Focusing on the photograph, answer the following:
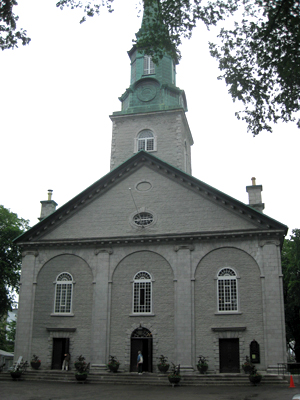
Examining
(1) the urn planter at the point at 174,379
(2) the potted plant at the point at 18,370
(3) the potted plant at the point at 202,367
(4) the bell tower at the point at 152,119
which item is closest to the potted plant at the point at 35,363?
(2) the potted plant at the point at 18,370

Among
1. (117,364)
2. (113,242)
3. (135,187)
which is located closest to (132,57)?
(135,187)

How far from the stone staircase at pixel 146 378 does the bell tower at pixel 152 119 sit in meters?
14.9

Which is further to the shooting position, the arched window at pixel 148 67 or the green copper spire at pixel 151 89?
the arched window at pixel 148 67

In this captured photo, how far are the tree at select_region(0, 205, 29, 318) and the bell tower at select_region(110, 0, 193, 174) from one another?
38.3 ft

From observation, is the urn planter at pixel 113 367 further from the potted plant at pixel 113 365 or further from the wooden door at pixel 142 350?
the wooden door at pixel 142 350

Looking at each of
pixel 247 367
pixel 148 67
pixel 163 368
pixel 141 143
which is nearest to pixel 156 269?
pixel 163 368

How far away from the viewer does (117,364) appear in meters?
25.3

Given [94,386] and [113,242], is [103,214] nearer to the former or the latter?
[113,242]

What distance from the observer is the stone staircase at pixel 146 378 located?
22.6 metres

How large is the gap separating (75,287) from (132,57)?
19.8m

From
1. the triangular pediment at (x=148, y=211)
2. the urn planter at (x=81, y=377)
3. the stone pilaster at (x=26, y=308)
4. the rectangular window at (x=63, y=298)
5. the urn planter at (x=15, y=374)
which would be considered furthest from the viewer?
the rectangular window at (x=63, y=298)

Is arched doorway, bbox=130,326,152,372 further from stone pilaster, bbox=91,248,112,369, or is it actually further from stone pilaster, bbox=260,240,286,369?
stone pilaster, bbox=260,240,286,369

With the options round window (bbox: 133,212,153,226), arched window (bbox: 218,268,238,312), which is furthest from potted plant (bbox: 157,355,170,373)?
round window (bbox: 133,212,153,226)

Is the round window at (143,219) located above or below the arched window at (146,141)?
below
